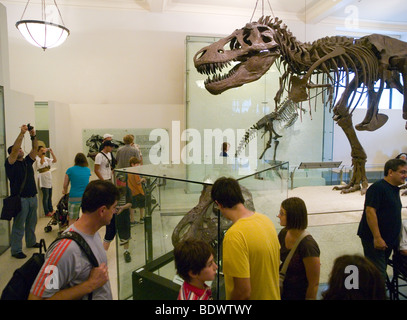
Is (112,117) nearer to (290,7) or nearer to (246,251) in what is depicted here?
(290,7)

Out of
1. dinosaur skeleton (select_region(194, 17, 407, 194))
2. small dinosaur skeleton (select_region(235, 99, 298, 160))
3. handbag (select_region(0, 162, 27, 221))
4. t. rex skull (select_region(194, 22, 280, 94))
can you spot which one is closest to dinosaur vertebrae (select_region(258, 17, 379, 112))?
dinosaur skeleton (select_region(194, 17, 407, 194))

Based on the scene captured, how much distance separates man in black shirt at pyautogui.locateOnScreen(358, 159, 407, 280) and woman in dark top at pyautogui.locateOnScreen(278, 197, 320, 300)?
1.14m

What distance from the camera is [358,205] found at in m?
3.93

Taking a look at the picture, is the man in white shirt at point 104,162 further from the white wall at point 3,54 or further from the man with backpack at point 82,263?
the man with backpack at point 82,263

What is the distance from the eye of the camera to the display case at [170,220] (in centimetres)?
222

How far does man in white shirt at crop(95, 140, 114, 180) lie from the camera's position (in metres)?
4.80

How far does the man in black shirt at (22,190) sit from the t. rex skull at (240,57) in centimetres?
248

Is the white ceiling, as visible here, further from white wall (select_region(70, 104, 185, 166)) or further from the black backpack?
the black backpack

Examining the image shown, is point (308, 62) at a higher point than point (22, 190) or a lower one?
higher

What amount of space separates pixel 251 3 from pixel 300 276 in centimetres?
770

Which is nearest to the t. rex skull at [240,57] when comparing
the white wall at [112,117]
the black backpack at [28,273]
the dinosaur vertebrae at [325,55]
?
the dinosaur vertebrae at [325,55]

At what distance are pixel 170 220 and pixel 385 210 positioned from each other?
6.29ft

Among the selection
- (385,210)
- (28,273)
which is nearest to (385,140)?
(385,210)

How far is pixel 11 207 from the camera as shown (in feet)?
12.6
